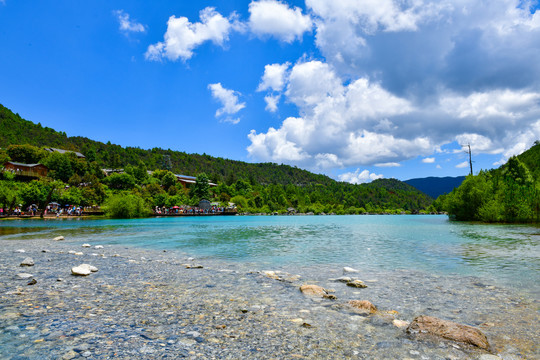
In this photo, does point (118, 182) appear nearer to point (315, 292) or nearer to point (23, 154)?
point (23, 154)

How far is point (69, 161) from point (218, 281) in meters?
155

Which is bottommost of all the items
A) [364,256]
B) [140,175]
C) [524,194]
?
[364,256]

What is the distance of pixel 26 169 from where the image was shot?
12600 cm

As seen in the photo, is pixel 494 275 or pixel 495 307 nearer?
pixel 495 307

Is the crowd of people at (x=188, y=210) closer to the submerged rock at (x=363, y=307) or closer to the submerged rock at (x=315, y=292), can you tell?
the submerged rock at (x=315, y=292)

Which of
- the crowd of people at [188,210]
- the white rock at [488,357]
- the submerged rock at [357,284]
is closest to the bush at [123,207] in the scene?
the crowd of people at [188,210]

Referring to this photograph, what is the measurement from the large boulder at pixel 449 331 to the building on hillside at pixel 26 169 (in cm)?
14880

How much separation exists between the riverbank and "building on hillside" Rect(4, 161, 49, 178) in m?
139

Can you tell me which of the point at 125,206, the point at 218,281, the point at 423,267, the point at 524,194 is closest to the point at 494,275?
the point at 423,267

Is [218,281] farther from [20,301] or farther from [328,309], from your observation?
[20,301]

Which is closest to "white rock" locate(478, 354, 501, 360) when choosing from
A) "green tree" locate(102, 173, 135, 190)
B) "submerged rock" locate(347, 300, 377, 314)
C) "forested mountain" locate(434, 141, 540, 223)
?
"submerged rock" locate(347, 300, 377, 314)

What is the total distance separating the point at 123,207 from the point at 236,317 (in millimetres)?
92663

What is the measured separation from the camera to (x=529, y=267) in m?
14.5

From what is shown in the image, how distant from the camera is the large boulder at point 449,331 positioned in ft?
18.2
